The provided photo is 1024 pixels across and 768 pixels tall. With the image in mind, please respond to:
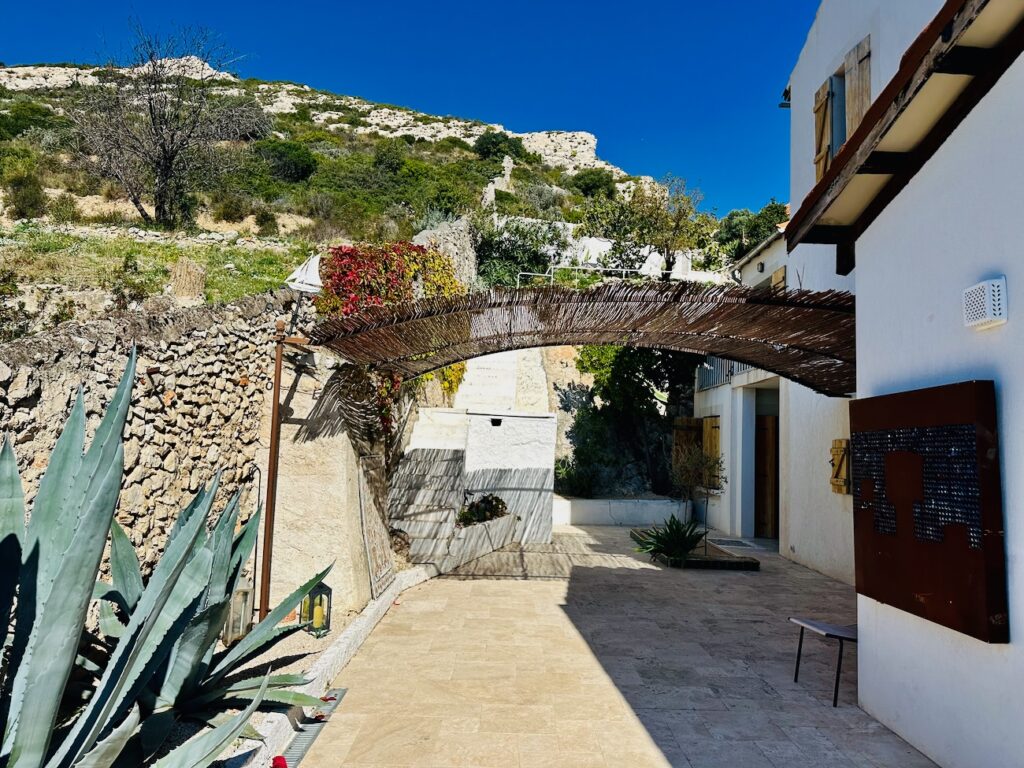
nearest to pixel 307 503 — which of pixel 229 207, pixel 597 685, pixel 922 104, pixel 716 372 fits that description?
pixel 597 685

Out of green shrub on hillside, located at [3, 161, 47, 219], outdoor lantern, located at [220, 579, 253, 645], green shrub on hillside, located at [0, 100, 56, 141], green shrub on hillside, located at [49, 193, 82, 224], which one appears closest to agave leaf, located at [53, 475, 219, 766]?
outdoor lantern, located at [220, 579, 253, 645]

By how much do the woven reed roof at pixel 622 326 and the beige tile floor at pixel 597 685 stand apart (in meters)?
2.59

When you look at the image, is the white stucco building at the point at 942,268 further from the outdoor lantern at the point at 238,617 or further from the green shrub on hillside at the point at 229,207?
the green shrub on hillside at the point at 229,207

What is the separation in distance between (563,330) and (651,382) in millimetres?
11364

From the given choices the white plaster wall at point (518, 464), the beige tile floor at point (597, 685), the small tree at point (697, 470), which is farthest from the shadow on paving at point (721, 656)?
the small tree at point (697, 470)

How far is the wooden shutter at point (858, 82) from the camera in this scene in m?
8.12

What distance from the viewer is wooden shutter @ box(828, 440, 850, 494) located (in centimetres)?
880

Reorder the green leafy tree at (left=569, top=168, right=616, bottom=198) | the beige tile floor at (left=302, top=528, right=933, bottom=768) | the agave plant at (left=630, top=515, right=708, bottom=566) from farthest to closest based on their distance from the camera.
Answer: the green leafy tree at (left=569, top=168, right=616, bottom=198) → the agave plant at (left=630, top=515, right=708, bottom=566) → the beige tile floor at (left=302, top=528, right=933, bottom=768)

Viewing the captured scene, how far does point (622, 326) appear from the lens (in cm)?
640

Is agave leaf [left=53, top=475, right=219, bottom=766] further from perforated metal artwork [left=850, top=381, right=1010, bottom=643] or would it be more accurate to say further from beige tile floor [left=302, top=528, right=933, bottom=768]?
perforated metal artwork [left=850, top=381, right=1010, bottom=643]

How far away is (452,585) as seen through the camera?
333 inches

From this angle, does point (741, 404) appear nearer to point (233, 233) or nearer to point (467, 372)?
point (467, 372)

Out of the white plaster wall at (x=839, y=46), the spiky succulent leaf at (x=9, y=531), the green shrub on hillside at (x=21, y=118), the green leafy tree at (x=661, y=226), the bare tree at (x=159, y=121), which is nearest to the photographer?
the spiky succulent leaf at (x=9, y=531)

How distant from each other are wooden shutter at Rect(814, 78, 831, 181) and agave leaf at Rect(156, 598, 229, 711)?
8.81 meters
